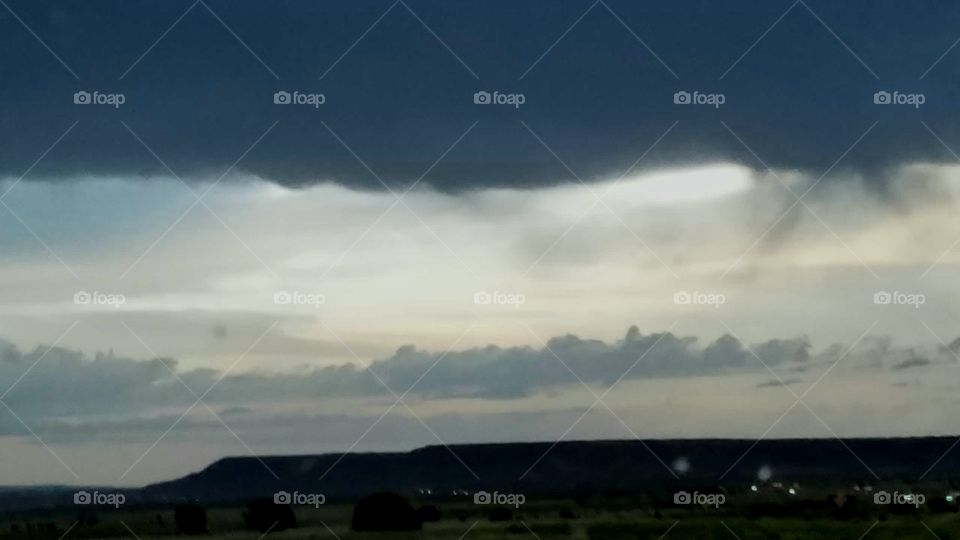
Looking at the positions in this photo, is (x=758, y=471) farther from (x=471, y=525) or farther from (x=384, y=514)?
(x=384, y=514)

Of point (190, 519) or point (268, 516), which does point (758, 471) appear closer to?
point (268, 516)

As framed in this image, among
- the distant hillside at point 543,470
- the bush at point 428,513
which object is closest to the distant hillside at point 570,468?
the distant hillside at point 543,470

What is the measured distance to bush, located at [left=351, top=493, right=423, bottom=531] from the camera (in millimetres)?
6176

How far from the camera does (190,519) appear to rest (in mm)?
6203

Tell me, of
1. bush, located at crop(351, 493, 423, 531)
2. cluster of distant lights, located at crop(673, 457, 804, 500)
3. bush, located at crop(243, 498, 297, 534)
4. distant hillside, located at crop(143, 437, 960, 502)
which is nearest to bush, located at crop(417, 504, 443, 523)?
bush, located at crop(351, 493, 423, 531)

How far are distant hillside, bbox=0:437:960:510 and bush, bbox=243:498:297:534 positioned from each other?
7 cm

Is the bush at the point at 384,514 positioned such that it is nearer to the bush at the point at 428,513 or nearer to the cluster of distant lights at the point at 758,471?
the bush at the point at 428,513

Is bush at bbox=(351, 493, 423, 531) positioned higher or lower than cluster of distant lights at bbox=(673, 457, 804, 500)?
lower

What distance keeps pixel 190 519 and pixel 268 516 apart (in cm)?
47

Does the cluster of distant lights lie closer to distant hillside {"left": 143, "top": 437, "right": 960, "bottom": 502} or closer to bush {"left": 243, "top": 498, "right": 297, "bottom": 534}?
distant hillside {"left": 143, "top": 437, "right": 960, "bottom": 502}

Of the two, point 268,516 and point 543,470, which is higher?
point 543,470

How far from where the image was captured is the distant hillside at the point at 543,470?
242 inches

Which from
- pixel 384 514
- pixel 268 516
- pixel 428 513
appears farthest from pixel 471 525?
pixel 268 516

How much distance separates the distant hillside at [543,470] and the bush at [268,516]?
0.07 m
